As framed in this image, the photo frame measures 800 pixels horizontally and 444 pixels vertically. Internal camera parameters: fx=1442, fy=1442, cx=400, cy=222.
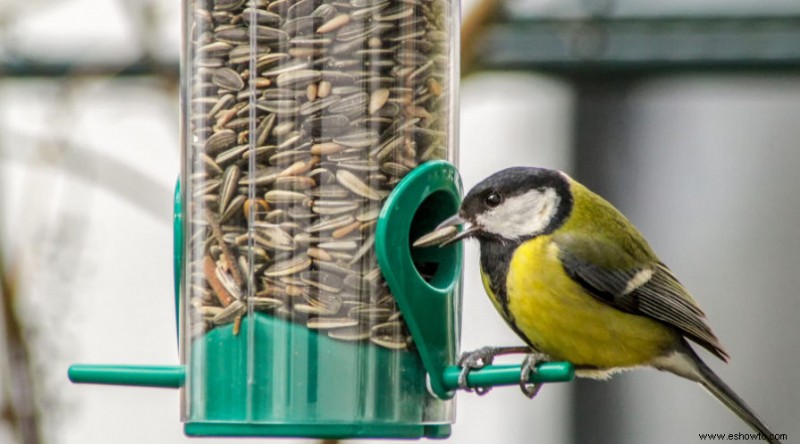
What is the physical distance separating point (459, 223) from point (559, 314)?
45 cm

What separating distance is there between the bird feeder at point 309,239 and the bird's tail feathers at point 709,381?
3.03 ft

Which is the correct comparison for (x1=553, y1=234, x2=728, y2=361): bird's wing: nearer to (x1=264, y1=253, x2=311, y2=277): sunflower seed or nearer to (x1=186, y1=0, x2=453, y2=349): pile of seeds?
(x1=186, y1=0, x2=453, y2=349): pile of seeds

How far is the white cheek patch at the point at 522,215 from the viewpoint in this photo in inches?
195

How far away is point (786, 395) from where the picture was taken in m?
6.93

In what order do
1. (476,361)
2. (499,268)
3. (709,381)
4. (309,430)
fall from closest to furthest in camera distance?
1. (309,430)
2. (476,361)
3. (499,268)
4. (709,381)

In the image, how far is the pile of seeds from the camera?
4.58 metres

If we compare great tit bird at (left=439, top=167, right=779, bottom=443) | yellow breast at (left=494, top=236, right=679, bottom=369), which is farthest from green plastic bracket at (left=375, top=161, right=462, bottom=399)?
yellow breast at (left=494, top=236, right=679, bottom=369)

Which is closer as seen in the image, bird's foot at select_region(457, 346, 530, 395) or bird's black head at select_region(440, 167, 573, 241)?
bird's foot at select_region(457, 346, 530, 395)

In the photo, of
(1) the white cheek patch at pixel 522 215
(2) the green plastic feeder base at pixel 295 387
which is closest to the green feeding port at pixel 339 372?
(2) the green plastic feeder base at pixel 295 387

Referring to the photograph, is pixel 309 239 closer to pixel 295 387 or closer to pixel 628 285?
pixel 295 387

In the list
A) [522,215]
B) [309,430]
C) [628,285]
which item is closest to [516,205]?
[522,215]

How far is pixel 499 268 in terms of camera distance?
494 cm

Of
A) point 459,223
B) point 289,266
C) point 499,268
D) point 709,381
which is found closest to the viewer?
point 289,266

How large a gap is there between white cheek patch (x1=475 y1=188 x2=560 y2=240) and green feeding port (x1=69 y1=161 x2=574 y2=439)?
238mm
